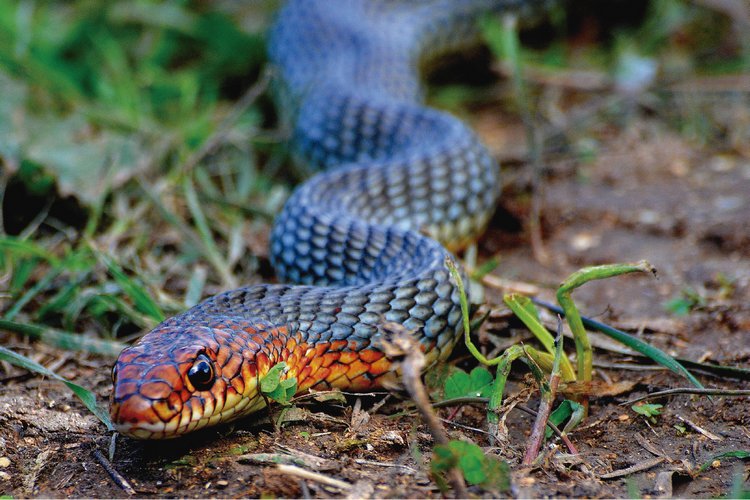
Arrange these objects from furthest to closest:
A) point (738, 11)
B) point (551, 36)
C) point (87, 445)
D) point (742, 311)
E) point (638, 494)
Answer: point (551, 36) → point (738, 11) → point (742, 311) → point (87, 445) → point (638, 494)

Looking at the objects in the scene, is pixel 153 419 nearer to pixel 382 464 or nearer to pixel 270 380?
pixel 270 380

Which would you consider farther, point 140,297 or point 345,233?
point 345,233

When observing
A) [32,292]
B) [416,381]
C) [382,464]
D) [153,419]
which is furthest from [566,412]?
[32,292]

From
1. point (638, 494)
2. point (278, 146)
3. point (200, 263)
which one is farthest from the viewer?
point (278, 146)

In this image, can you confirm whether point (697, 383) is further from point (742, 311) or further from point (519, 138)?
point (519, 138)

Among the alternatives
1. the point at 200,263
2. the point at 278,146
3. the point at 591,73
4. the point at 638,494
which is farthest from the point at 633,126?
the point at 638,494

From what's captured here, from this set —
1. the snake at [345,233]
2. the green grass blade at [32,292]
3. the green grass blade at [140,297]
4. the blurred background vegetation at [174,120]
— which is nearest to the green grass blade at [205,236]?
the blurred background vegetation at [174,120]

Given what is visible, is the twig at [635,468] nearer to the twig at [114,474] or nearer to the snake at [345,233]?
the snake at [345,233]
